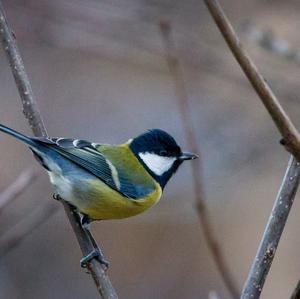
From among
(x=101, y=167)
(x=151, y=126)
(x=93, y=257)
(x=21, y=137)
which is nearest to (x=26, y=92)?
(x=21, y=137)

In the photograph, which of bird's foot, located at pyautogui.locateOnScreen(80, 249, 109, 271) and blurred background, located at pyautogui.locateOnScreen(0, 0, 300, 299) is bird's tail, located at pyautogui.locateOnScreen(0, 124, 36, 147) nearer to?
bird's foot, located at pyautogui.locateOnScreen(80, 249, 109, 271)

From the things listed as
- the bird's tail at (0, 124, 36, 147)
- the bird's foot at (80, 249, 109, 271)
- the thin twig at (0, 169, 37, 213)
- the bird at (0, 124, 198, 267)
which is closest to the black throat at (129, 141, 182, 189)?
the bird at (0, 124, 198, 267)

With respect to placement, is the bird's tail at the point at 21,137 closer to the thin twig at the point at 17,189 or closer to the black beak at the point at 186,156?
Answer: the thin twig at the point at 17,189

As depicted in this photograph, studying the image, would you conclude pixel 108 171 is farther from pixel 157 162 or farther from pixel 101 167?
pixel 157 162

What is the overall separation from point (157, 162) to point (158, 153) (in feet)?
0.15

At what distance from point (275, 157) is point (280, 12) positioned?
1.92 meters

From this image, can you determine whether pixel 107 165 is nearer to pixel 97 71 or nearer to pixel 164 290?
pixel 164 290

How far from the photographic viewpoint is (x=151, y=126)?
6359 mm

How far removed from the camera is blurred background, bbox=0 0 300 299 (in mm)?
4477

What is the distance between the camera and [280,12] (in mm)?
6141

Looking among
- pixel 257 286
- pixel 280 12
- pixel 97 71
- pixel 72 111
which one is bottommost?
pixel 257 286

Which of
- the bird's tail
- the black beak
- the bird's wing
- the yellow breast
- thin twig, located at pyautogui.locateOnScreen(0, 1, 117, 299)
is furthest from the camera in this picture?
the black beak

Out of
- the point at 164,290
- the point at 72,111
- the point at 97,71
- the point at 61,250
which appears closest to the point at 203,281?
the point at 164,290

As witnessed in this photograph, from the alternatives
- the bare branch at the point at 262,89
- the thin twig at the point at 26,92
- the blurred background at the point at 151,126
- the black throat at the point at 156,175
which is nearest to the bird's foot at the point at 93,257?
the thin twig at the point at 26,92
